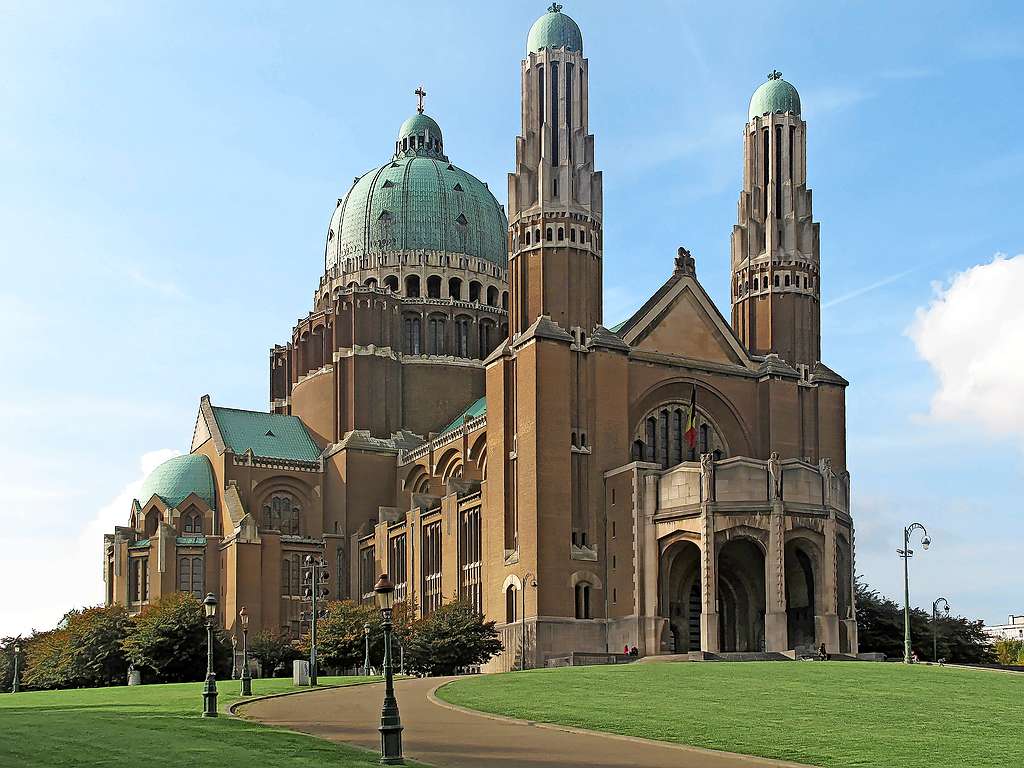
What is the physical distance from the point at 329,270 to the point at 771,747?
80.1m

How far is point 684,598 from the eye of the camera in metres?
70.9

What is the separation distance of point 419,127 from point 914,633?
54.1 metres

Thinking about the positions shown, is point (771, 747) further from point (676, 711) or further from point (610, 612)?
point (610, 612)

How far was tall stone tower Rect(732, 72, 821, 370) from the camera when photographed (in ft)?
262

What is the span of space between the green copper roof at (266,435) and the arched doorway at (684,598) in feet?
108

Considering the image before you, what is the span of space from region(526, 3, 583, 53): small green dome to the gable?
14.1 m

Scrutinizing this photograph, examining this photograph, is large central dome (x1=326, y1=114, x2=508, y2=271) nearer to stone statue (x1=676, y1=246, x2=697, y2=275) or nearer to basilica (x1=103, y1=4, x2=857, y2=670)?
basilica (x1=103, y1=4, x2=857, y2=670)

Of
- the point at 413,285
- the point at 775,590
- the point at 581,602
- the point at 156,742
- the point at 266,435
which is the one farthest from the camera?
the point at 413,285

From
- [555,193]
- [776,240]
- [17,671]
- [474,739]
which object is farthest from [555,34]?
[474,739]

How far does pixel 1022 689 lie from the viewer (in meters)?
41.0

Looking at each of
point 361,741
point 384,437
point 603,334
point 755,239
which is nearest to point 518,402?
point 603,334

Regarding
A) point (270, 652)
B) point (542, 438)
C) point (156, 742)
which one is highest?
point (542, 438)

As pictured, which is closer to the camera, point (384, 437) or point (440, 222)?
point (384, 437)

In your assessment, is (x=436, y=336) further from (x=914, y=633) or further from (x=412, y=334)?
(x=914, y=633)
